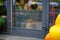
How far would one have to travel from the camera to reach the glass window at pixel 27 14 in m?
9.04

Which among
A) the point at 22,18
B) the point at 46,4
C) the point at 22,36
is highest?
the point at 46,4

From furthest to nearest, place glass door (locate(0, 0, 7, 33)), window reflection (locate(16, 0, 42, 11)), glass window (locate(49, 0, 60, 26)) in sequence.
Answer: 1. glass door (locate(0, 0, 7, 33))
2. window reflection (locate(16, 0, 42, 11))
3. glass window (locate(49, 0, 60, 26))

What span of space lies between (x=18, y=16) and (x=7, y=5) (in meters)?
0.59

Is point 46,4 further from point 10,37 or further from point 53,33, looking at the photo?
point 53,33

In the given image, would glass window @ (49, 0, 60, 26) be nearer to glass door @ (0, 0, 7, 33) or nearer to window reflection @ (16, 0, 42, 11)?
window reflection @ (16, 0, 42, 11)

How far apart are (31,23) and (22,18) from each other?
1.35 ft

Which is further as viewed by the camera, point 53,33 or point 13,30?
point 13,30

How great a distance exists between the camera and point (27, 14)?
9250mm

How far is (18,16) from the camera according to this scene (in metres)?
9.34

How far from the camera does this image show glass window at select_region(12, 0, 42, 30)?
356 inches

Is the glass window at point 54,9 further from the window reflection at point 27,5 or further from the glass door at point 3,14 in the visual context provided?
the glass door at point 3,14

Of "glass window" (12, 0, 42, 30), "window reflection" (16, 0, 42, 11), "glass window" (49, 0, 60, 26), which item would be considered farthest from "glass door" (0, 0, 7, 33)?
"glass window" (49, 0, 60, 26)

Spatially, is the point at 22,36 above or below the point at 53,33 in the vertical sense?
below

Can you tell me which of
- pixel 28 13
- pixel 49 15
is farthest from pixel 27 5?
pixel 49 15
